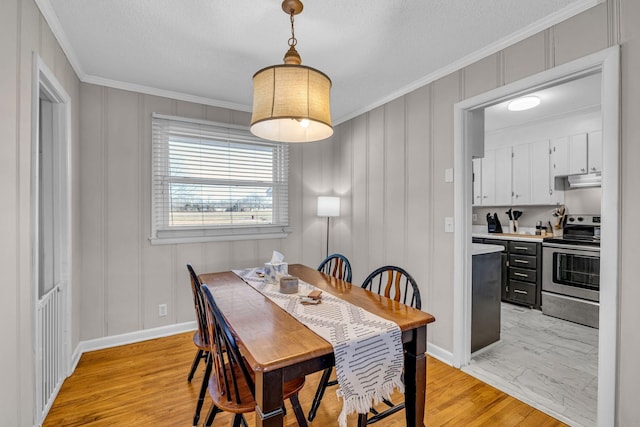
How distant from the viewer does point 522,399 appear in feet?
6.79

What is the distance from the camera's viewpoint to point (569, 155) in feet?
12.9

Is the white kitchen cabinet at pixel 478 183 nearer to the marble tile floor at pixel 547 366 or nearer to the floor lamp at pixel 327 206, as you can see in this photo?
the marble tile floor at pixel 547 366

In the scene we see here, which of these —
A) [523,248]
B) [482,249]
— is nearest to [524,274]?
[523,248]

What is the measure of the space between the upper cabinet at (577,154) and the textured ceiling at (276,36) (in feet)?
8.43

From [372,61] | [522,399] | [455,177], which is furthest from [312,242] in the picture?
[522,399]

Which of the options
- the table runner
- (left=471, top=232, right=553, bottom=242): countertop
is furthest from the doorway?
(left=471, top=232, right=553, bottom=242): countertop

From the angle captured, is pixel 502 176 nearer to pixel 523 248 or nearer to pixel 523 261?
pixel 523 248

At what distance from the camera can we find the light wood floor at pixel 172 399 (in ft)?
6.09

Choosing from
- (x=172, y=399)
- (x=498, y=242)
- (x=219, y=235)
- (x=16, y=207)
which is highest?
(x=16, y=207)

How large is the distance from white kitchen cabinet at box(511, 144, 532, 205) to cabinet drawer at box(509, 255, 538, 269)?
0.89m

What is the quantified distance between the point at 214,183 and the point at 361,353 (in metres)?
2.55

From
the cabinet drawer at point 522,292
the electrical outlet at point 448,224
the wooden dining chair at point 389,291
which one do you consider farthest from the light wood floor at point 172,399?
the cabinet drawer at point 522,292

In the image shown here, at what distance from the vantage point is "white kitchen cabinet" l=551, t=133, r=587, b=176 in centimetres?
381

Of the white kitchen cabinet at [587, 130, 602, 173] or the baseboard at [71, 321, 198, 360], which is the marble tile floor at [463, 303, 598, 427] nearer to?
the white kitchen cabinet at [587, 130, 602, 173]
